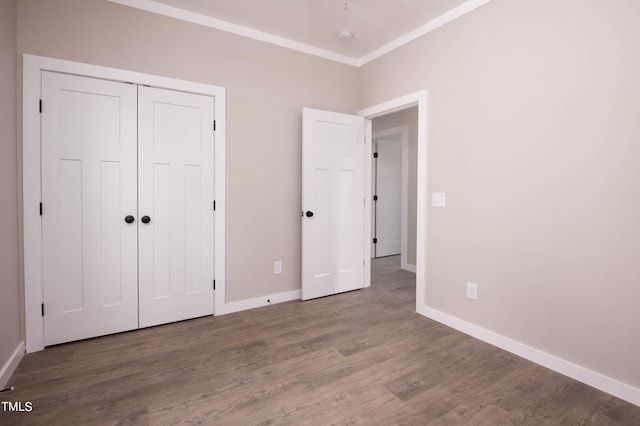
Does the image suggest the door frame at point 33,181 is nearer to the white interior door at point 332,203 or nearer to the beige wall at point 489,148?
the beige wall at point 489,148

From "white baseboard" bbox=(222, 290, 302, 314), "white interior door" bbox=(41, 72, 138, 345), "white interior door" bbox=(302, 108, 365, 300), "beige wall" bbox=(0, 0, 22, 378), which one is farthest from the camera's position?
"white interior door" bbox=(302, 108, 365, 300)

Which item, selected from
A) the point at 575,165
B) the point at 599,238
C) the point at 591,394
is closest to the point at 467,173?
the point at 575,165

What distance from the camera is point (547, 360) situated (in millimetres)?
2152

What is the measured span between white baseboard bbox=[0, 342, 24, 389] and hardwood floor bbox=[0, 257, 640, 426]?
0.04 metres

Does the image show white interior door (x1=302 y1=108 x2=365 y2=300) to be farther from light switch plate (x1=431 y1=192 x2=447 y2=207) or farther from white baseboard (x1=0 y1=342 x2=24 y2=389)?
white baseboard (x1=0 y1=342 x2=24 y2=389)

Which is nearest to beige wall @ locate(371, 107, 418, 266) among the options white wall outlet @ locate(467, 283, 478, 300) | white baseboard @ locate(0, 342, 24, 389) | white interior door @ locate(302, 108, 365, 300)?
white interior door @ locate(302, 108, 365, 300)

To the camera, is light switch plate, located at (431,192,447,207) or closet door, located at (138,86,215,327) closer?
closet door, located at (138,86,215,327)

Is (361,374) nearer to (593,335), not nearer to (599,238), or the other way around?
(593,335)

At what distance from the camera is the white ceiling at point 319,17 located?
2.65m

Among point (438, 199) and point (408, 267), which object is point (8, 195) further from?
point (408, 267)

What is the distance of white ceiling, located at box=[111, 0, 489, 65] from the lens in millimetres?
2648

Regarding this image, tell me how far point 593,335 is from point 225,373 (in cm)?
232

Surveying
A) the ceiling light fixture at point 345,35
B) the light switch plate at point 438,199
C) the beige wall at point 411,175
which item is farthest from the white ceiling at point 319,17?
the beige wall at point 411,175

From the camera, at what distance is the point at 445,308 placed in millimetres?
2861
